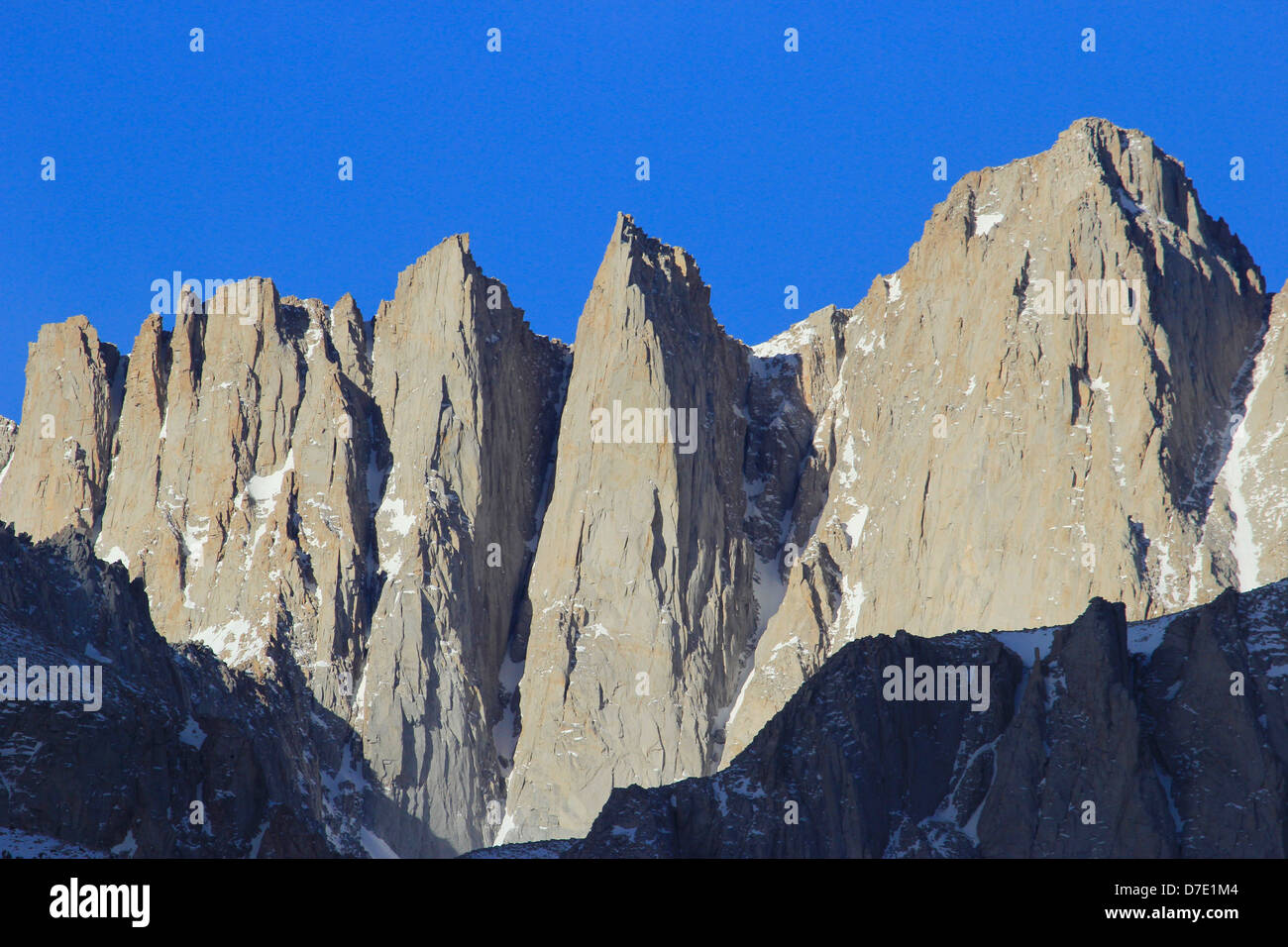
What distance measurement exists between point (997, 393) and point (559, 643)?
4185 cm

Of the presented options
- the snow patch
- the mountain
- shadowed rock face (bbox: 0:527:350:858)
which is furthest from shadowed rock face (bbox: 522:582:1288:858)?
the snow patch

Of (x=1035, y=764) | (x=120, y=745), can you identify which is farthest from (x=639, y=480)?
(x=120, y=745)

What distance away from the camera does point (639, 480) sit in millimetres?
162000

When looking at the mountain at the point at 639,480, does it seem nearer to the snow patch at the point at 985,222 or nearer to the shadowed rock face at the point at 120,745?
the snow patch at the point at 985,222

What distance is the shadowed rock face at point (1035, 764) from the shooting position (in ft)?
299

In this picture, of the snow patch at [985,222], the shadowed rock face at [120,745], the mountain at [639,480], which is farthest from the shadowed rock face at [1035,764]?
the snow patch at [985,222]

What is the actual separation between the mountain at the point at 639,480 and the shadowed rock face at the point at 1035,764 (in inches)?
1381

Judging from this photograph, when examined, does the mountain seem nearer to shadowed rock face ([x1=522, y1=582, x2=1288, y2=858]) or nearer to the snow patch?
the snow patch

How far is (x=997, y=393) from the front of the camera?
499ft

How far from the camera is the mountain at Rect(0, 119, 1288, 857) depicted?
14588 cm

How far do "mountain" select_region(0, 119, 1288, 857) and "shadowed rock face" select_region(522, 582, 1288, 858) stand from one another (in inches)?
1381

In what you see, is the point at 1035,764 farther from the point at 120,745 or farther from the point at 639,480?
the point at 639,480

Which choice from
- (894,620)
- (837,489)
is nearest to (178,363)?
(837,489)
